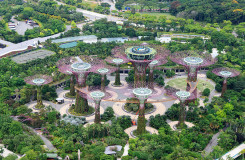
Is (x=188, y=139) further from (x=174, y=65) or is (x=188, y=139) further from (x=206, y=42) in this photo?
(x=206, y=42)

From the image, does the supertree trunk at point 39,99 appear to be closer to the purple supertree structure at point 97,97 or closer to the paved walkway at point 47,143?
the paved walkway at point 47,143

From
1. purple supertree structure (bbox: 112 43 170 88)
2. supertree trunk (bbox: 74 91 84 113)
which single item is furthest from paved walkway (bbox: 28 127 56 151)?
purple supertree structure (bbox: 112 43 170 88)

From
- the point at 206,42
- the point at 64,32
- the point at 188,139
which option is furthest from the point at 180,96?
the point at 64,32

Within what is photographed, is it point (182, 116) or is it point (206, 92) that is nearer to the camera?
point (182, 116)

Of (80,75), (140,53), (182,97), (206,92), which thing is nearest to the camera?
(182,97)

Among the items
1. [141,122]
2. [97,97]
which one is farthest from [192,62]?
[97,97]

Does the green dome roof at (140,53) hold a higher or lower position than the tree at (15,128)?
higher

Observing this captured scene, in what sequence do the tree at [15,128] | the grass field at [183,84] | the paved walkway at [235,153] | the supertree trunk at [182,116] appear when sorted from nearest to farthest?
the paved walkway at [235,153] < the tree at [15,128] < the supertree trunk at [182,116] < the grass field at [183,84]

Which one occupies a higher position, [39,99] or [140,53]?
[140,53]

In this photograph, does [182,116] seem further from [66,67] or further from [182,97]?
[66,67]

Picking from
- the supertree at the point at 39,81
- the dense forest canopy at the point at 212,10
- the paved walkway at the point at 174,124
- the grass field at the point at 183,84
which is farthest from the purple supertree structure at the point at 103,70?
the dense forest canopy at the point at 212,10
